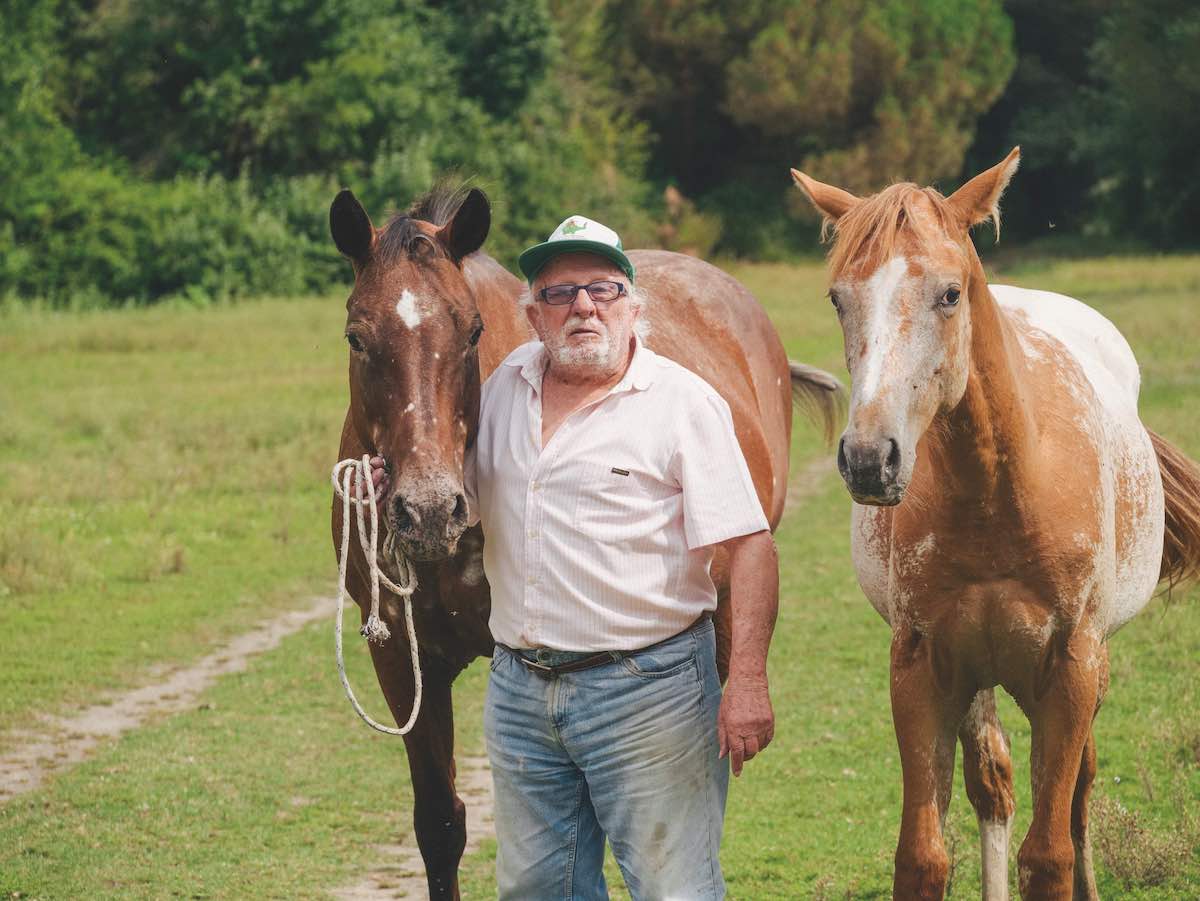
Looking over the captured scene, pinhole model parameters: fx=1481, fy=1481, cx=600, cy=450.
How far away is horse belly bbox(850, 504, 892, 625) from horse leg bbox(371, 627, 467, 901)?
4.43ft

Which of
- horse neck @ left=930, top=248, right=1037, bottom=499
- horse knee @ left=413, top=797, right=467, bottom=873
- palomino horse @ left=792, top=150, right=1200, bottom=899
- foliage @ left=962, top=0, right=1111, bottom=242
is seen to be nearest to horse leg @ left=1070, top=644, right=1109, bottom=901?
palomino horse @ left=792, top=150, right=1200, bottom=899

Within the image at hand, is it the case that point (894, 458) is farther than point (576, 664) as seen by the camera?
No

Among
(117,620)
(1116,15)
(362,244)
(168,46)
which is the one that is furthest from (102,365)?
(1116,15)

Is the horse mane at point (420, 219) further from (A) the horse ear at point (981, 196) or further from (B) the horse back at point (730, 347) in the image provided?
(A) the horse ear at point (981, 196)

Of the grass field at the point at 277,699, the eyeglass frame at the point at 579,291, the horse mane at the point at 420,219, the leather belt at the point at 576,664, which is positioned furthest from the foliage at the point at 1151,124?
the leather belt at the point at 576,664

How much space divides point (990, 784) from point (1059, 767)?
75 cm

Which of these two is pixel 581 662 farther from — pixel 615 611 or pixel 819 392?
pixel 819 392

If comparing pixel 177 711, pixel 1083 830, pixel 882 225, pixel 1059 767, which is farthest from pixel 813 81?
pixel 882 225

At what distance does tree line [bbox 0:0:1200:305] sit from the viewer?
26.4m

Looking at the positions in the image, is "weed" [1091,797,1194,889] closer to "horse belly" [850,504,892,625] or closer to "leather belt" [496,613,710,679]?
"horse belly" [850,504,892,625]

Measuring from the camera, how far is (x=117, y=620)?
854cm

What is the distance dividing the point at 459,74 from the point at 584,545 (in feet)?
102

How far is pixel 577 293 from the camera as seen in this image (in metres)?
3.38

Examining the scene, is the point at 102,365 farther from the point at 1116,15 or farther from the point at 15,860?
the point at 1116,15
